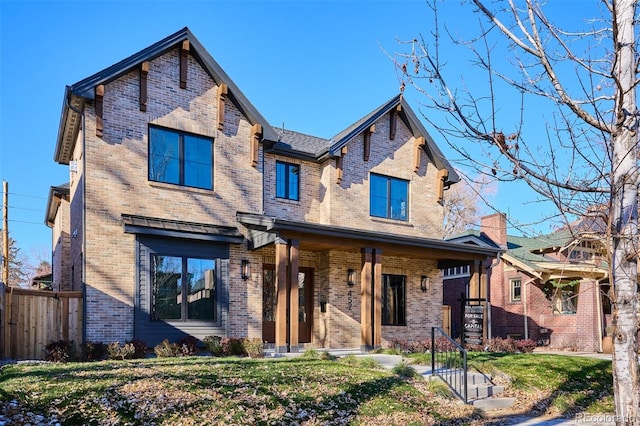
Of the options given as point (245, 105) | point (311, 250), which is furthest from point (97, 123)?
point (311, 250)

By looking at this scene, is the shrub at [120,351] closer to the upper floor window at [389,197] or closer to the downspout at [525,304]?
the upper floor window at [389,197]

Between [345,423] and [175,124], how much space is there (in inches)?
373

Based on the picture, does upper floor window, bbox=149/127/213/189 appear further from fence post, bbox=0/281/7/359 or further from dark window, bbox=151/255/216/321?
fence post, bbox=0/281/7/359

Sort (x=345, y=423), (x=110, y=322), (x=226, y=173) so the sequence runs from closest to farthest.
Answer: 1. (x=345, y=423)
2. (x=110, y=322)
3. (x=226, y=173)

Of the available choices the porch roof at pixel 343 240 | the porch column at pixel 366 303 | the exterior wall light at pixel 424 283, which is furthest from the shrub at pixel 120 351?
the exterior wall light at pixel 424 283

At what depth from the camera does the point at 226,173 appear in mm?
14961

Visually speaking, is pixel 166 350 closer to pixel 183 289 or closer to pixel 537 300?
pixel 183 289

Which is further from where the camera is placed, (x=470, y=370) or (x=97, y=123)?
(x=97, y=123)

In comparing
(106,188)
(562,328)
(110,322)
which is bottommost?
(562,328)

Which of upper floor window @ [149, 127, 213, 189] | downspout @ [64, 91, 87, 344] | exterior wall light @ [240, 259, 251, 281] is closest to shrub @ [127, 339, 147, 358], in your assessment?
downspout @ [64, 91, 87, 344]

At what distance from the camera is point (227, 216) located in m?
14.9

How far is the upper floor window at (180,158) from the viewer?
14.0 m

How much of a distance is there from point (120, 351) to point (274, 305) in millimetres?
5456

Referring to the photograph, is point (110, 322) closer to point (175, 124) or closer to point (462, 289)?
point (175, 124)
